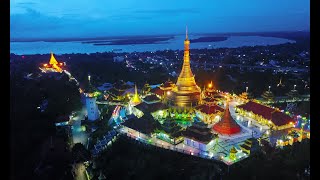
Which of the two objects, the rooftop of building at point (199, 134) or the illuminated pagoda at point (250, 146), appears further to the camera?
the rooftop of building at point (199, 134)

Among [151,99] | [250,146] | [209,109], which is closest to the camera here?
[250,146]

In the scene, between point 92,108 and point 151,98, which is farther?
point 151,98

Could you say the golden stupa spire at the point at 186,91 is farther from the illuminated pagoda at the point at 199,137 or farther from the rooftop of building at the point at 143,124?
the illuminated pagoda at the point at 199,137

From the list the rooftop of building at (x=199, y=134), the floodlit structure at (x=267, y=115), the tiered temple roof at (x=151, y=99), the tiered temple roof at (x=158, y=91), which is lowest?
the rooftop of building at (x=199, y=134)

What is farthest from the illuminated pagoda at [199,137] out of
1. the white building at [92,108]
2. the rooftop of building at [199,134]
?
the white building at [92,108]

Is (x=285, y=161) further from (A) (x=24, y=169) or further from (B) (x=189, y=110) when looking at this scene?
(A) (x=24, y=169)

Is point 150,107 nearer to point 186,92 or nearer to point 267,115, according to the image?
point 186,92

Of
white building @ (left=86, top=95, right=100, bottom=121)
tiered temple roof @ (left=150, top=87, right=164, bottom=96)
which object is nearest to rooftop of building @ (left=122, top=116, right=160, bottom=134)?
white building @ (left=86, top=95, right=100, bottom=121)

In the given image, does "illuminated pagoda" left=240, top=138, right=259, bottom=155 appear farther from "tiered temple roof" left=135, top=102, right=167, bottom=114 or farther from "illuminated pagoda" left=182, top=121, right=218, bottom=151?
"tiered temple roof" left=135, top=102, right=167, bottom=114

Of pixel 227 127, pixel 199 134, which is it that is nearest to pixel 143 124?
pixel 199 134
